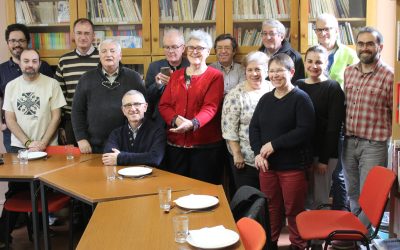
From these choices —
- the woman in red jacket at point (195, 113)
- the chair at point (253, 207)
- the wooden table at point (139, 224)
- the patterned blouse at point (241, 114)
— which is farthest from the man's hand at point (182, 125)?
the chair at point (253, 207)

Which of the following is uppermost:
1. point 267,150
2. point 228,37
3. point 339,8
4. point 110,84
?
point 339,8

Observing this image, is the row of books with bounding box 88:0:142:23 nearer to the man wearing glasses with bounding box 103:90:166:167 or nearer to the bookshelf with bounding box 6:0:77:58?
the bookshelf with bounding box 6:0:77:58

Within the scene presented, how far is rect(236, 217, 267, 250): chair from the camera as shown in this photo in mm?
1774

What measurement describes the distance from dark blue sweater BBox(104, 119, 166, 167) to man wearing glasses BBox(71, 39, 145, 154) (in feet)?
0.75

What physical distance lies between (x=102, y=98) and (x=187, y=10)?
138 centimetres

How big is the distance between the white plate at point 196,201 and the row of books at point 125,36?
2337 millimetres

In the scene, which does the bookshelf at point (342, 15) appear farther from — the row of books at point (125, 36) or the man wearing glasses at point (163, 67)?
the row of books at point (125, 36)

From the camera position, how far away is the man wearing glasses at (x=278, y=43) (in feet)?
12.5

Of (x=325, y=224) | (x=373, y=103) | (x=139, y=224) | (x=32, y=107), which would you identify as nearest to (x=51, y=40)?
(x=32, y=107)

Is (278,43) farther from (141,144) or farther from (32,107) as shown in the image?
(32,107)

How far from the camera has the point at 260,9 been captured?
4.37 metres

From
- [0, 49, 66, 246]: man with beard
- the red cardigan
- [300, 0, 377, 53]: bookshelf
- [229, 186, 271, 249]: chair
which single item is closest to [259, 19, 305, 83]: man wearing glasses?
[300, 0, 377, 53]: bookshelf

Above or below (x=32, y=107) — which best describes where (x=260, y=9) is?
above

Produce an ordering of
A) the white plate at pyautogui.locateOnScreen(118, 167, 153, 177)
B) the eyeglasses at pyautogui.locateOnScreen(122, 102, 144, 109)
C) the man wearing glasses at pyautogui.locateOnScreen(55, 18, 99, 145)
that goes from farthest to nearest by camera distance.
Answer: the man wearing glasses at pyautogui.locateOnScreen(55, 18, 99, 145) → the eyeglasses at pyautogui.locateOnScreen(122, 102, 144, 109) → the white plate at pyautogui.locateOnScreen(118, 167, 153, 177)
